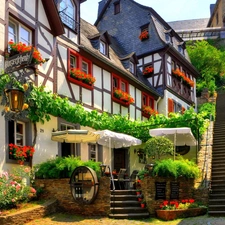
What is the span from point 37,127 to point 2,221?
4499 mm

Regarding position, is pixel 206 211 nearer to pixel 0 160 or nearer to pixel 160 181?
pixel 160 181

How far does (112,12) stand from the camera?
30531 millimetres

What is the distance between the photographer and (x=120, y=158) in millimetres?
20781

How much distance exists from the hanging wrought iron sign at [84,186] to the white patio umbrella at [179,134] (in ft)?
14.0

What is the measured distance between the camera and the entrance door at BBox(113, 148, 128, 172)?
20.4 metres

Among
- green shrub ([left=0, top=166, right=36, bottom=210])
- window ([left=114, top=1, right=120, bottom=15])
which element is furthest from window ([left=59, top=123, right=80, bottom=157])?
window ([left=114, top=1, right=120, bottom=15])

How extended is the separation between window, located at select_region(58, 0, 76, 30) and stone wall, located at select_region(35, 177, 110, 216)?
6.99 metres

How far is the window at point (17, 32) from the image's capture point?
46.7 ft

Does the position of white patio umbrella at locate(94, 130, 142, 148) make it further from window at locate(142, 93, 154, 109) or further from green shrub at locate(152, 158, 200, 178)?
window at locate(142, 93, 154, 109)

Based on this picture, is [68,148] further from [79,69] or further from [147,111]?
[147,111]

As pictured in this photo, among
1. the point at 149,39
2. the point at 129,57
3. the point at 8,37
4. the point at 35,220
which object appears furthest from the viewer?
the point at 149,39

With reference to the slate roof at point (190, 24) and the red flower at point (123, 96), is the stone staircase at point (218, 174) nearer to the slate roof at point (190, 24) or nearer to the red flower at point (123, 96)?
the red flower at point (123, 96)

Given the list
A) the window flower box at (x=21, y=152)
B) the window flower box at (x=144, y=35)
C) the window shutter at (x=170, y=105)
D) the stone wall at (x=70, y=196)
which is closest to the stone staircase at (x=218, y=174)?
the window shutter at (x=170, y=105)

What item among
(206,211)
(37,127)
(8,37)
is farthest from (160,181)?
(8,37)
